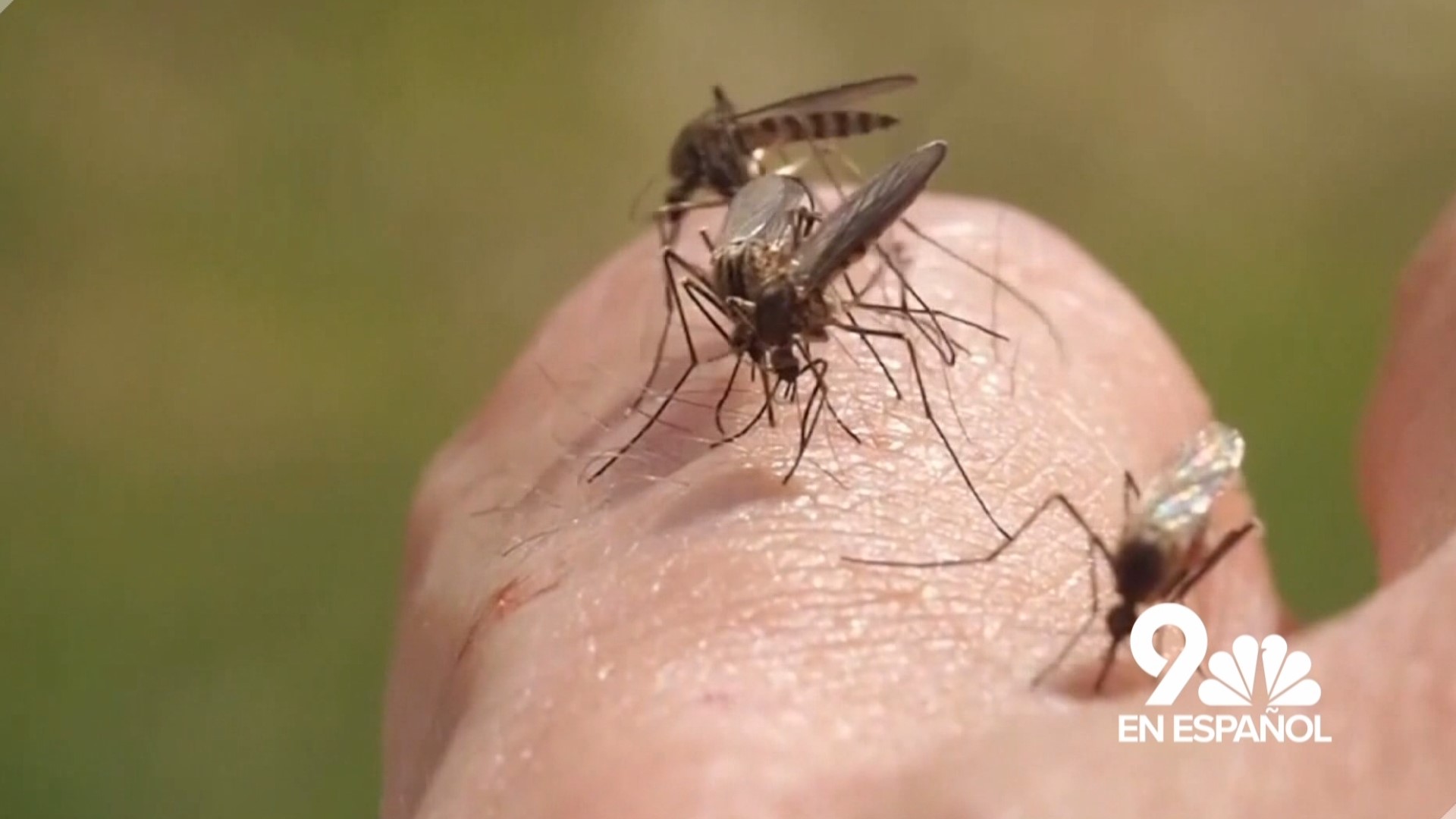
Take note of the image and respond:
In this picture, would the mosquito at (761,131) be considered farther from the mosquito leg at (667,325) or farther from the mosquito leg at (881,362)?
the mosquito leg at (881,362)

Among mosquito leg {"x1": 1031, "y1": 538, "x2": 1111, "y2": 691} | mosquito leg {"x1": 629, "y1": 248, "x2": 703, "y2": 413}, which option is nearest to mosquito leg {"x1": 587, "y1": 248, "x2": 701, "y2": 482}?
mosquito leg {"x1": 629, "y1": 248, "x2": 703, "y2": 413}

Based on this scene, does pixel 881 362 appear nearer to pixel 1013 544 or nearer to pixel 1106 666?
pixel 1013 544

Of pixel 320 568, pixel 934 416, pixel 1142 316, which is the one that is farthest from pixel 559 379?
pixel 320 568

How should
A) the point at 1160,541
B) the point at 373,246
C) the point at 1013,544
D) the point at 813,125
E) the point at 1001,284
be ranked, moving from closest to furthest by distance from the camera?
the point at 1160,541, the point at 1013,544, the point at 1001,284, the point at 813,125, the point at 373,246

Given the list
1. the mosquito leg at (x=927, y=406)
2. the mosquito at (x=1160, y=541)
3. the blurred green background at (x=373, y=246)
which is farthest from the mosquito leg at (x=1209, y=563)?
the blurred green background at (x=373, y=246)

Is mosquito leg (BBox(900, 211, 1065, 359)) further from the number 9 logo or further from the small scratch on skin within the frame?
the small scratch on skin

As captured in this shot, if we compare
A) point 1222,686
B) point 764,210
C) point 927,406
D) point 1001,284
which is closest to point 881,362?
point 927,406
